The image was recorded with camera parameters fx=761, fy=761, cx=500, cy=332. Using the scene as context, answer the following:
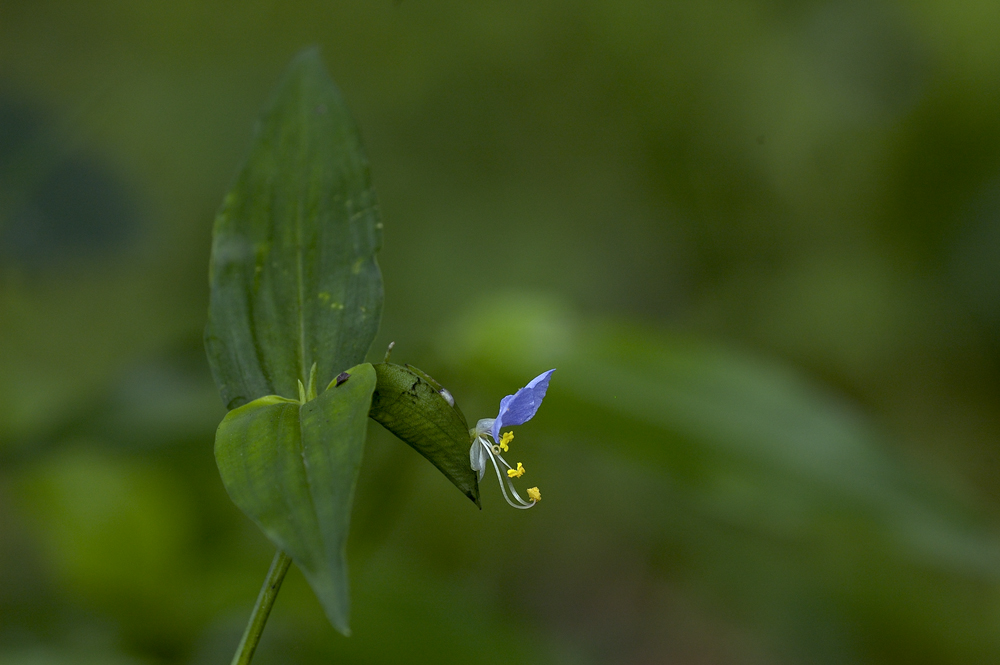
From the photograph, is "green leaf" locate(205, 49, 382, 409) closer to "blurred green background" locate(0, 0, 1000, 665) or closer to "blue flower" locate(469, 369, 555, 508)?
"blue flower" locate(469, 369, 555, 508)

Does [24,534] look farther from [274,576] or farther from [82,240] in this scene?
[274,576]

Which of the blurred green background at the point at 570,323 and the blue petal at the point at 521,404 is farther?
the blurred green background at the point at 570,323

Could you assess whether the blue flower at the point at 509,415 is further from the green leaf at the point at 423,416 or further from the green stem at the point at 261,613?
the green stem at the point at 261,613

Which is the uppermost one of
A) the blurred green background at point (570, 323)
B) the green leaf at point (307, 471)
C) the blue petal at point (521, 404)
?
the blue petal at point (521, 404)

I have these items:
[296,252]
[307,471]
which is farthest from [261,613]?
[296,252]

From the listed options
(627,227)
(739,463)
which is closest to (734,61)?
(627,227)

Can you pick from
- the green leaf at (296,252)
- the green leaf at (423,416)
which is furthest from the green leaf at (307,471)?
the green leaf at (296,252)
